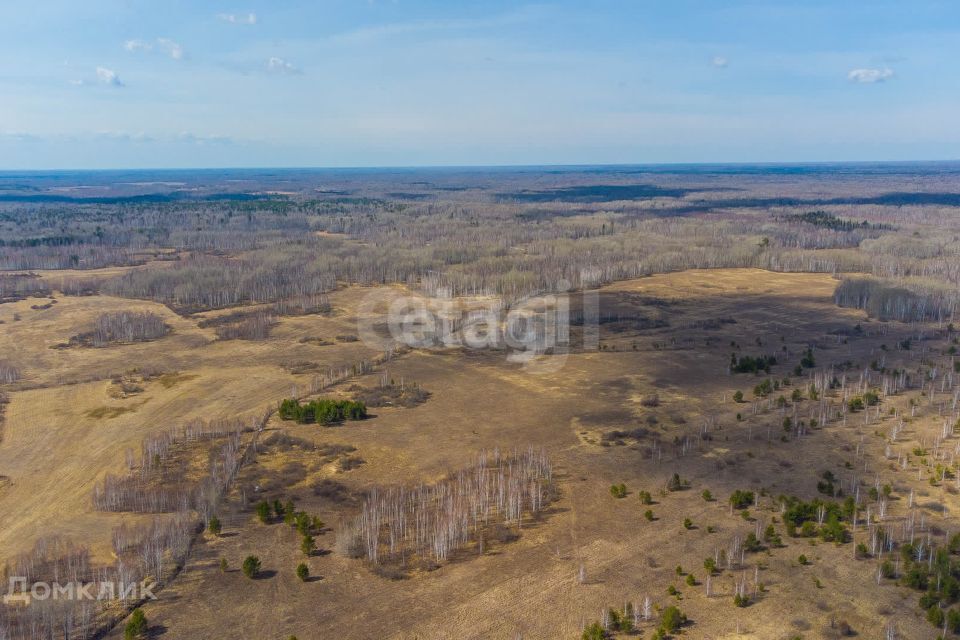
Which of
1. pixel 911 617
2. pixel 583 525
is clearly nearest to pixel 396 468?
pixel 583 525

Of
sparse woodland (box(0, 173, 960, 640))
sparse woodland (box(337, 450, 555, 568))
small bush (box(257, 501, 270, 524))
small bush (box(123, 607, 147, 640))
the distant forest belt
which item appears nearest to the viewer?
small bush (box(123, 607, 147, 640))

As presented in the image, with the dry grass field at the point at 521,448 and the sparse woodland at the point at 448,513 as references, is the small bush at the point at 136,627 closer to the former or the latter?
the dry grass field at the point at 521,448

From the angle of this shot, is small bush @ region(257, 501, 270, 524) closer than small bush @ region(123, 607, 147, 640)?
No

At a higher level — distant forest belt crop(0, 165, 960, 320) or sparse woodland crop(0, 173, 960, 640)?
distant forest belt crop(0, 165, 960, 320)

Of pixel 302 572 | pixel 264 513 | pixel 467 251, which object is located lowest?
pixel 302 572

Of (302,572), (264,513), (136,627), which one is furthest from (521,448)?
(136,627)

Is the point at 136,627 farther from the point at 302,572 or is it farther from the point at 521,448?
the point at 521,448

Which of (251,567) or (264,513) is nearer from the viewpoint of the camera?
(251,567)

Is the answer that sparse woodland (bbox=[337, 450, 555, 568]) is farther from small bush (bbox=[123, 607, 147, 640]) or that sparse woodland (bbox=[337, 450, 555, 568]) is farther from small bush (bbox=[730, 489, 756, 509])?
small bush (bbox=[730, 489, 756, 509])

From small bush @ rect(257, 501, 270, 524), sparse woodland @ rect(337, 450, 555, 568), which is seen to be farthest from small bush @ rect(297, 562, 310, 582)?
small bush @ rect(257, 501, 270, 524)
